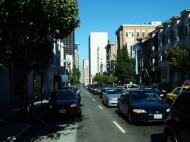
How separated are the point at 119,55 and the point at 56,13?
85.2 m

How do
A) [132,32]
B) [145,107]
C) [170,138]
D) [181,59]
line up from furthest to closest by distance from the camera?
[132,32] < [181,59] < [145,107] < [170,138]

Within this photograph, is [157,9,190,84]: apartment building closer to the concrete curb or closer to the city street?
the city street

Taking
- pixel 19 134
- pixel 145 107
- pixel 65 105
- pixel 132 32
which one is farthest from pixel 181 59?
pixel 132 32

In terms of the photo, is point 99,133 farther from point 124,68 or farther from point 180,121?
point 124,68

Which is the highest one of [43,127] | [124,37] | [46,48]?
[124,37]

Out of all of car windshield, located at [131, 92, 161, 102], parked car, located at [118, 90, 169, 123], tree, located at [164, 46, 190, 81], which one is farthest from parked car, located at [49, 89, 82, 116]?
tree, located at [164, 46, 190, 81]

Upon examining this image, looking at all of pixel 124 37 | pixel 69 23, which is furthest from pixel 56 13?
pixel 124 37

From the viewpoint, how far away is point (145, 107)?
1892 centimetres

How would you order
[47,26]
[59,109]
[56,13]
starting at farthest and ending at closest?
[59,109] < [47,26] < [56,13]

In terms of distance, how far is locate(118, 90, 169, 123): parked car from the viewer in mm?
18625

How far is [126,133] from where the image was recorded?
53.4 ft

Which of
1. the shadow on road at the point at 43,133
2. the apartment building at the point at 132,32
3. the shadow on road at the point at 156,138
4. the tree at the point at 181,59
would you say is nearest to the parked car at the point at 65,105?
the shadow on road at the point at 43,133

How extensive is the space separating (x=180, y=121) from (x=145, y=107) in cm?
894

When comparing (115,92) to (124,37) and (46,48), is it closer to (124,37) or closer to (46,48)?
(46,48)
